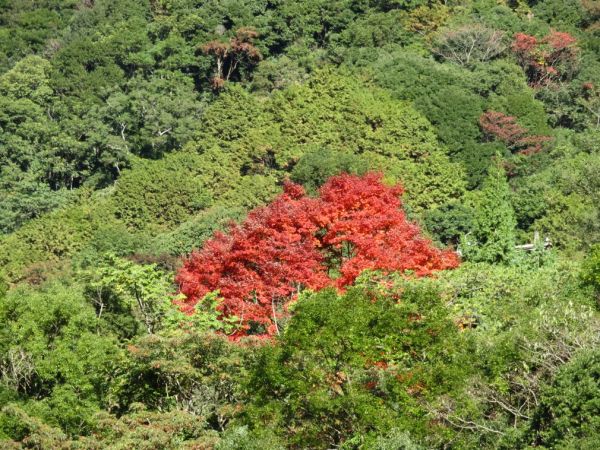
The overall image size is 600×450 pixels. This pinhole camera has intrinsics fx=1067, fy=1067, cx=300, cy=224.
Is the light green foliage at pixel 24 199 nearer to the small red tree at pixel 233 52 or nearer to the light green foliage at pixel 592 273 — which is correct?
the small red tree at pixel 233 52

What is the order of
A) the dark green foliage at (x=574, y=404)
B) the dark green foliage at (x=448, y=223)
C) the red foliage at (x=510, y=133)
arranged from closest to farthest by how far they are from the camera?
the dark green foliage at (x=574, y=404) → the dark green foliage at (x=448, y=223) → the red foliage at (x=510, y=133)

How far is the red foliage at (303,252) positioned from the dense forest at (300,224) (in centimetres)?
9

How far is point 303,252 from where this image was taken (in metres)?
30.8

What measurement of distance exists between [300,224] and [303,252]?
1.45m

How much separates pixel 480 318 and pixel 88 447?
386 inches

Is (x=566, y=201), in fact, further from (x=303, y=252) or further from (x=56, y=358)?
(x=56, y=358)

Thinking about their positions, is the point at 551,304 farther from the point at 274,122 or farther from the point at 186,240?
the point at 274,122

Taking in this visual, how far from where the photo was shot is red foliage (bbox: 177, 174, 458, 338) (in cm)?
3023

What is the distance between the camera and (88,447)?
20781mm

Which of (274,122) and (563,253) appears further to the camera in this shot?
(274,122)

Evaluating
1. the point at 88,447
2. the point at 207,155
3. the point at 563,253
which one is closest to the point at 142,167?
the point at 207,155

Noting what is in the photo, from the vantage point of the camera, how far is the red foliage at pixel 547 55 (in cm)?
5625

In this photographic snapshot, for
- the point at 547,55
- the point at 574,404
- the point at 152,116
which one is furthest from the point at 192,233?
the point at 574,404

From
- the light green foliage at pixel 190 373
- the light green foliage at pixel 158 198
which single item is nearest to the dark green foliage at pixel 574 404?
the light green foliage at pixel 190 373
